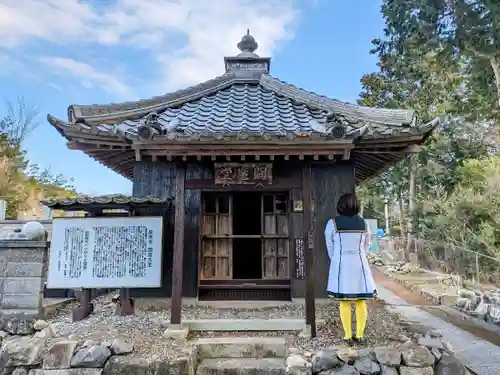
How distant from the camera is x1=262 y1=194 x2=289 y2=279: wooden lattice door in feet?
22.6

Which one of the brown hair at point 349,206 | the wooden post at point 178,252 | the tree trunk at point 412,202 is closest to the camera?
the brown hair at point 349,206

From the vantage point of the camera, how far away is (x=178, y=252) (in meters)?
5.47

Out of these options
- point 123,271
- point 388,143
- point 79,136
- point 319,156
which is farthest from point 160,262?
point 388,143

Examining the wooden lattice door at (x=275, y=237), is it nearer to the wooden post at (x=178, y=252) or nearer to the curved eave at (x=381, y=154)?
the curved eave at (x=381, y=154)

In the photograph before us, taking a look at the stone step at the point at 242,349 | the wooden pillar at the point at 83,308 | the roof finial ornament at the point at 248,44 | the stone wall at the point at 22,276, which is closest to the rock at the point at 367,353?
the stone step at the point at 242,349

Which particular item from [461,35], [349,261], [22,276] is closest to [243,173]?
[349,261]

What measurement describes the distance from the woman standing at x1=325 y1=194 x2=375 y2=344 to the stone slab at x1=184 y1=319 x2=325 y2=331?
0.84 m

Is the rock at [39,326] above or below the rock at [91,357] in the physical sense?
above

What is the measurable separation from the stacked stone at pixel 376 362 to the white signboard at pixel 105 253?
2.67 metres

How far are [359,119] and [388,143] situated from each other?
1.26 meters

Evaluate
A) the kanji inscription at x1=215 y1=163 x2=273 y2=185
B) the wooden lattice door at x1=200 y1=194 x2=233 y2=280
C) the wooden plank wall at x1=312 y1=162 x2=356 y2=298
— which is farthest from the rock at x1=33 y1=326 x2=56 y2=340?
the wooden plank wall at x1=312 y1=162 x2=356 y2=298

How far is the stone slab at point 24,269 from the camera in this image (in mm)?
5809

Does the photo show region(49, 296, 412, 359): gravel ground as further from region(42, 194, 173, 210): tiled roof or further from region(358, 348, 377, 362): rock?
region(42, 194, 173, 210): tiled roof

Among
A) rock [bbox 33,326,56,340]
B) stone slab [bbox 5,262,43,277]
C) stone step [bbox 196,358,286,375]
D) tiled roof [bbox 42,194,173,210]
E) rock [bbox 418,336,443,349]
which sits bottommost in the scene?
stone step [bbox 196,358,286,375]
